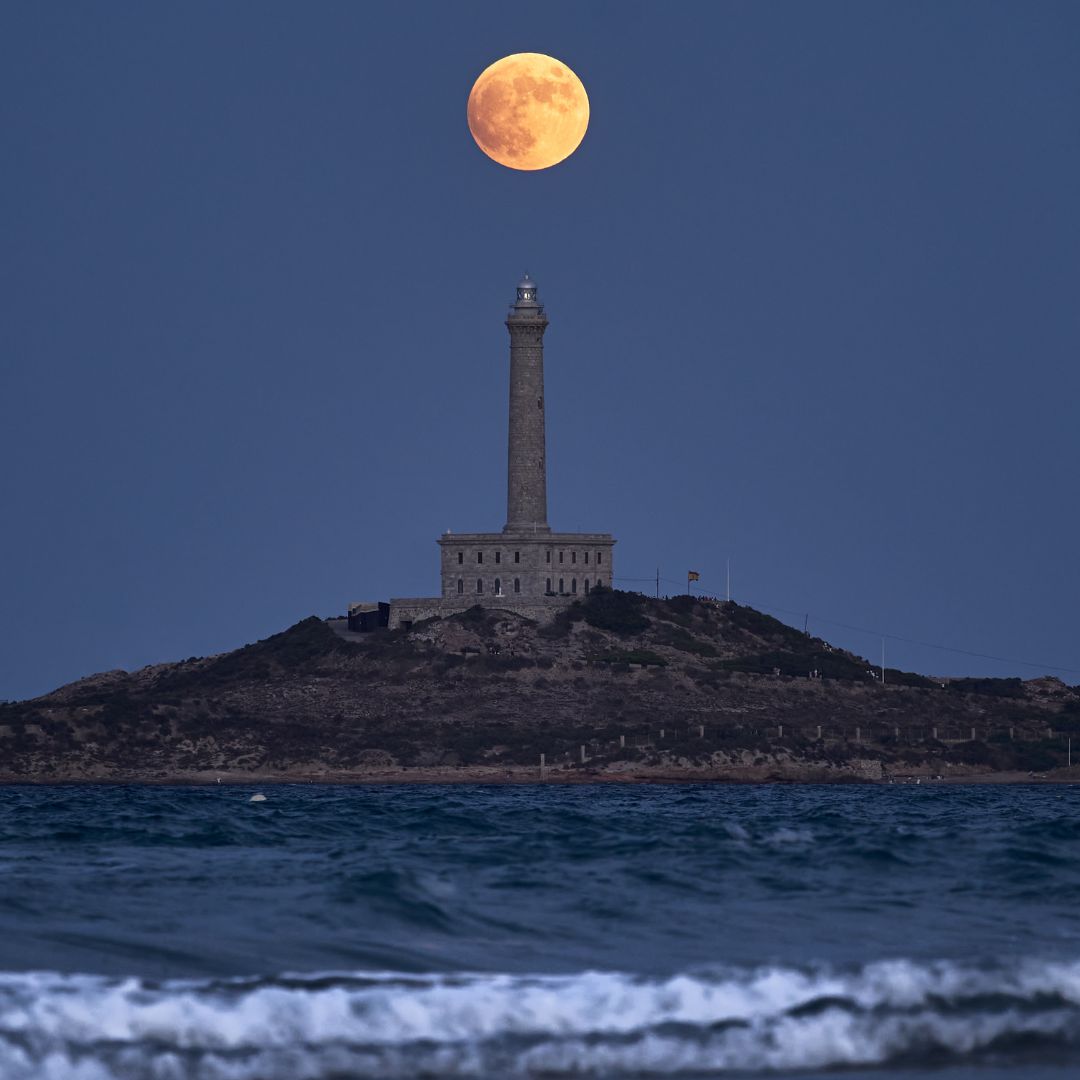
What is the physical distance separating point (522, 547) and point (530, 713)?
605 inches

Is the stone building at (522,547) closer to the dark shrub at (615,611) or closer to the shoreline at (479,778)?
the dark shrub at (615,611)

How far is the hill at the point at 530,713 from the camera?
455 feet

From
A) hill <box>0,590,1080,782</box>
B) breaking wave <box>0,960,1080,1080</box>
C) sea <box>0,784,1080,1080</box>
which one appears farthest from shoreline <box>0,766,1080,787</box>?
breaking wave <box>0,960,1080,1080</box>

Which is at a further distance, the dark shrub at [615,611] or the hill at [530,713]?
the dark shrub at [615,611]

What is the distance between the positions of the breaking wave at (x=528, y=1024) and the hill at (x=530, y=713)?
368 ft

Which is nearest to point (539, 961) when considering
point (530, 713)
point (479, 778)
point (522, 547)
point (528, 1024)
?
point (528, 1024)

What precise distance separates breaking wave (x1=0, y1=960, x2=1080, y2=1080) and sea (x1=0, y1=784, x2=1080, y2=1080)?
3cm

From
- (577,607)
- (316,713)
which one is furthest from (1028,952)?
(577,607)

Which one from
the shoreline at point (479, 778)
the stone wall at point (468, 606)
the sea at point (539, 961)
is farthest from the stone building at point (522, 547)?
the sea at point (539, 961)

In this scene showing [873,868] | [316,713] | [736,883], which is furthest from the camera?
[316,713]

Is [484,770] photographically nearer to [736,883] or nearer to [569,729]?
[569,729]

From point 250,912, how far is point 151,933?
2182 mm

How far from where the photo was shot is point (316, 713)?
479 feet

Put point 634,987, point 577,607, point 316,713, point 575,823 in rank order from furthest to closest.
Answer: point 577,607
point 316,713
point 575,823
point 634,987
